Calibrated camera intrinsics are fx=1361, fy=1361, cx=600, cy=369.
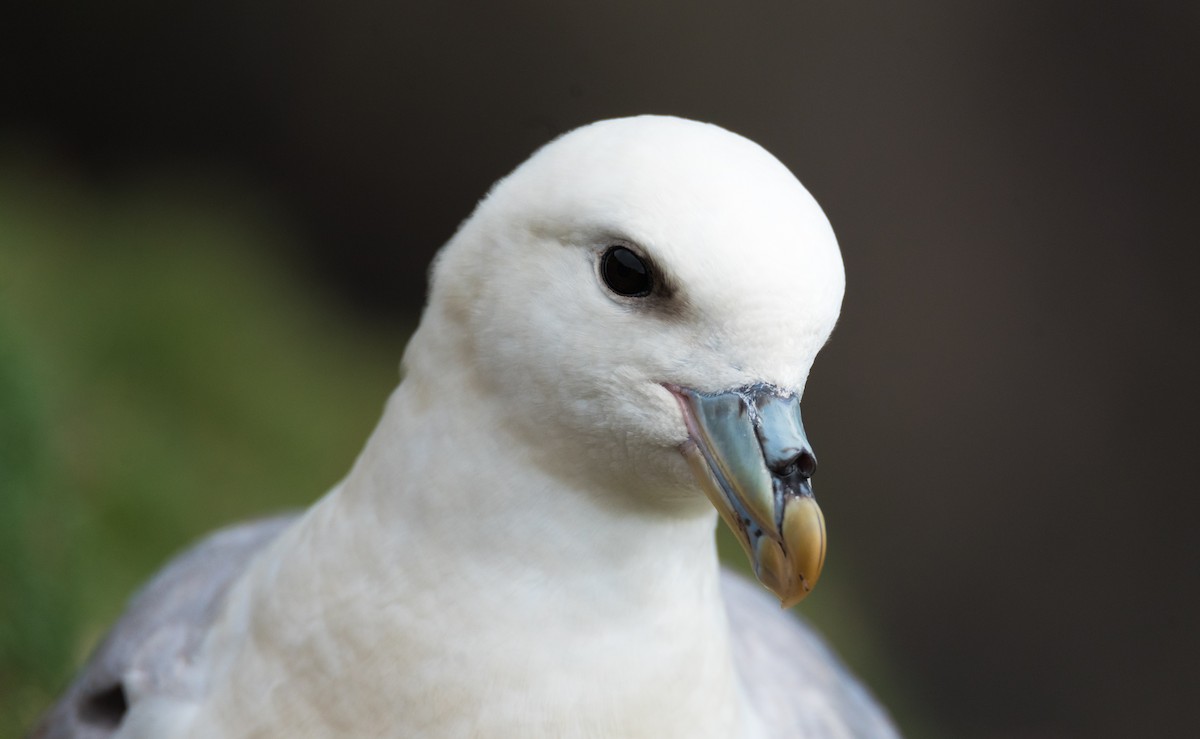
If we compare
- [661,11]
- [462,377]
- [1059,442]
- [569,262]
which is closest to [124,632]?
[462,377]

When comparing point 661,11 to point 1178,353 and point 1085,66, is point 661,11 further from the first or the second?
point 1178,353

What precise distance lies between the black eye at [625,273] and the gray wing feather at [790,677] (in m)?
0.94

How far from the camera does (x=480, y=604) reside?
1.85 m

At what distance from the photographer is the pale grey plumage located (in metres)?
2.26

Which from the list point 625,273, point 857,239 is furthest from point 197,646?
point 857,239

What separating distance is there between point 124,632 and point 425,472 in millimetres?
940

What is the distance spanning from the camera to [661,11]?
5086 millimetres

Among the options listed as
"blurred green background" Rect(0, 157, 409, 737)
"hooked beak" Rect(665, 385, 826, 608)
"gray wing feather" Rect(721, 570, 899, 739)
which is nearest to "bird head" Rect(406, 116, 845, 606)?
"hooked beak" Rect(665, 385, 826, 608)

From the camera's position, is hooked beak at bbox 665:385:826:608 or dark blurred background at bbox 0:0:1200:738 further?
dark blurred background at bbox 0:0:1200:738

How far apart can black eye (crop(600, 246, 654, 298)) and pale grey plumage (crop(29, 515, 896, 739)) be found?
3.17 ft

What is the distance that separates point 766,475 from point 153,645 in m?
1.16

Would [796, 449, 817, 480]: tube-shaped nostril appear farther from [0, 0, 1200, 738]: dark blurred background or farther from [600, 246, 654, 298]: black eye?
[0, 0, 1200, 738]: dark blurred background

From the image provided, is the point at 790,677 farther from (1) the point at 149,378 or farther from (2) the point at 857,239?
(1) the point at 149,378

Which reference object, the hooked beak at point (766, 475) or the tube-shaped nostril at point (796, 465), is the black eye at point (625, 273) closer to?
the hooked beak at point (766, 475)
